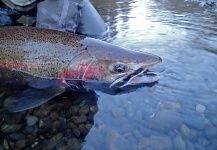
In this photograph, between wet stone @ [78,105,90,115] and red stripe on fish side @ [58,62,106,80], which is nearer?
wet stone @ [78,105,90,115]

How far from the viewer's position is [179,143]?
2123mm

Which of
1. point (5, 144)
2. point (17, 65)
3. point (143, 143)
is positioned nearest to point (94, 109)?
point (143, 143)

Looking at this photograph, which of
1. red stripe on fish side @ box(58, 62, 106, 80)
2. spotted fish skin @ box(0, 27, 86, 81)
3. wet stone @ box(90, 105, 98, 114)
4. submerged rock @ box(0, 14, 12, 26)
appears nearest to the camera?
wet stone @ box(90, 105, 98, 114)

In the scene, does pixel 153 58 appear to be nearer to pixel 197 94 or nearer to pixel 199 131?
pixel 197 94

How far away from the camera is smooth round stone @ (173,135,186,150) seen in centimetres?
209

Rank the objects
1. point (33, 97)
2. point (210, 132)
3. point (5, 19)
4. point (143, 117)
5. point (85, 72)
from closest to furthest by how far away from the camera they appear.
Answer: point (210, 132)
point (143, 117)
point (33, 97)
point (85, 72)
point (5, 19)

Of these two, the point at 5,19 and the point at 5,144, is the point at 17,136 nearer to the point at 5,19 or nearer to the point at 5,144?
the point at 5,144

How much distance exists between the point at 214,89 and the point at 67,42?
1652mm

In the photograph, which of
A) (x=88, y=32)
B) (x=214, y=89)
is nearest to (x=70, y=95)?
(x=214, y=89)

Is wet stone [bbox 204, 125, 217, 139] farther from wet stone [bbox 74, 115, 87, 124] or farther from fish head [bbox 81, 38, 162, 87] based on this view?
wet stone [bbox 74, 115, 87, 124]

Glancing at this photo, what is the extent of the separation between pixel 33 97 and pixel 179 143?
4.61 feet

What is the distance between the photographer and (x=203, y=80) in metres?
2.94

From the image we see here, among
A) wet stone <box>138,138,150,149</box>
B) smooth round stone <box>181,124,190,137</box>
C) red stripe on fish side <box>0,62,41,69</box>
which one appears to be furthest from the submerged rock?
smooth round stone <box>181,124,190,137</box>

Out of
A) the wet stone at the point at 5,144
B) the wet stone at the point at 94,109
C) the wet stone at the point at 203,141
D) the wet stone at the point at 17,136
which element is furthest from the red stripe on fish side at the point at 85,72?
the wet stone at the point at 203,141
